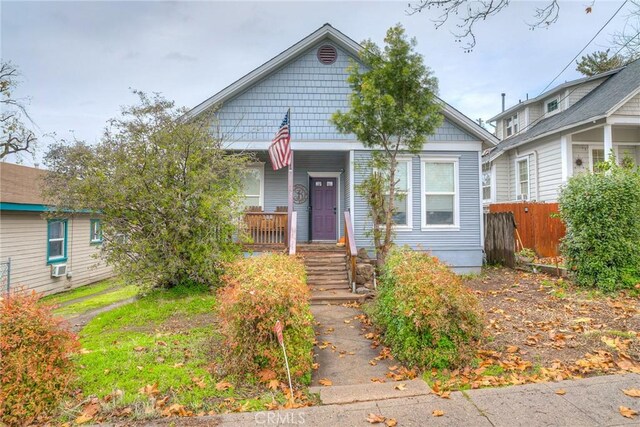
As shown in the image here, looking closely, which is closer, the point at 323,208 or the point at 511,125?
the point at 323,208

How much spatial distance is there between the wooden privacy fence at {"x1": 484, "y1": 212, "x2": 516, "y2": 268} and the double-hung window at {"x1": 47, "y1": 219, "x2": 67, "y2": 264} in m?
15.1

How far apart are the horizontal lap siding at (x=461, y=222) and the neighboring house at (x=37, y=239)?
25.1 ft

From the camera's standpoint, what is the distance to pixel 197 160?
24.8 feet

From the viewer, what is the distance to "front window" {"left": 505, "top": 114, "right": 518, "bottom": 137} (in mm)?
18673

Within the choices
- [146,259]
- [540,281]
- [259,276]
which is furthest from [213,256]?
[540,281]

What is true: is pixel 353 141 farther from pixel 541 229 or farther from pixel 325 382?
pixel 325 382

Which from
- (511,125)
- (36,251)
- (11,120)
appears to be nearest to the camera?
(36,251)

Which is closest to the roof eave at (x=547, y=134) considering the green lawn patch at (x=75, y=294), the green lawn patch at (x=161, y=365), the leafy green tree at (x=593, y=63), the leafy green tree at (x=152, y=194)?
the leafy green tree at (x=152, y=194)

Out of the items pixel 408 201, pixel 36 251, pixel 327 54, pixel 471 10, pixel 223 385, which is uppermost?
pixel 327 54

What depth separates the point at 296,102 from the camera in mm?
11203

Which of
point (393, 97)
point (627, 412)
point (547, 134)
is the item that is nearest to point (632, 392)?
point (627, 412)

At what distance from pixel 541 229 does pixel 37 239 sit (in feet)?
55.6

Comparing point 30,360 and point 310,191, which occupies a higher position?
point 310,191

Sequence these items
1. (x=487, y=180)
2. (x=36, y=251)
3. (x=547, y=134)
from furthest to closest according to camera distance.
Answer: (x=487, y=180), (x=547, y=134), (x=36, y=251)
